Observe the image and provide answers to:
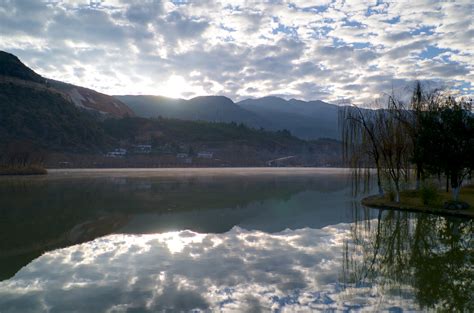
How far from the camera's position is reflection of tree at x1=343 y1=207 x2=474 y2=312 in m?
8.70

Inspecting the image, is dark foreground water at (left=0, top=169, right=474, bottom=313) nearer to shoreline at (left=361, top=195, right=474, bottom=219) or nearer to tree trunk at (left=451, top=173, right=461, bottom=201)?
shoreline at (left=361, top=195, right=474, bottom=219)

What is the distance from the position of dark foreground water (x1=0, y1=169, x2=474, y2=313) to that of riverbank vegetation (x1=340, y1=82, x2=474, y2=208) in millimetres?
3889

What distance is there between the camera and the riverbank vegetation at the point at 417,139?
72.6ft

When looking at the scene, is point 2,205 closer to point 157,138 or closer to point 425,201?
point 425,201

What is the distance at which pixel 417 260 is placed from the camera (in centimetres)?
1148

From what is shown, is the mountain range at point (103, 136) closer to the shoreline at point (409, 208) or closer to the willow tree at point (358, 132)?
the willow tree at point (358, 132)

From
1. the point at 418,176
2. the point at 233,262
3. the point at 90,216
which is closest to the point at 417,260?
the point at 233,262

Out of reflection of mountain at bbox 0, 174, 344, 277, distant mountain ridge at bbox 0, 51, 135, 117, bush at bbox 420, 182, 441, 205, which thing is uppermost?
distant mountain ridge at bbox 0, 51, 135, 117

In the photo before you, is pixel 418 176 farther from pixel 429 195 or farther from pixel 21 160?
pixel 21 160

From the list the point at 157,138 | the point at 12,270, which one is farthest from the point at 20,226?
the point at 157,138

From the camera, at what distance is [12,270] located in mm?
10797

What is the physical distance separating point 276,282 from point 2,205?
72.0 ft

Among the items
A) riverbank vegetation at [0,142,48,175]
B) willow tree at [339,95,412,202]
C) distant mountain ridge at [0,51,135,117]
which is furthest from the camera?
distant mountain ridge at [0,51,135,117]

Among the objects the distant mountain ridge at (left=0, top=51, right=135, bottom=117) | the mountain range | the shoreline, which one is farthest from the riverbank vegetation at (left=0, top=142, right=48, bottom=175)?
the shoreline
